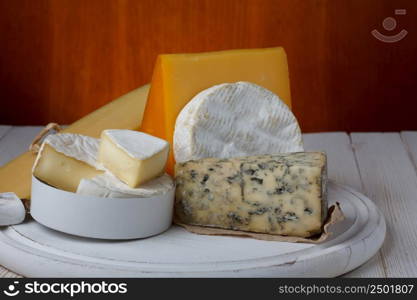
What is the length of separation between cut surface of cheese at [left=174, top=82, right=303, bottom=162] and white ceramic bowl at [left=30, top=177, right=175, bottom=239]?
0.59 ft

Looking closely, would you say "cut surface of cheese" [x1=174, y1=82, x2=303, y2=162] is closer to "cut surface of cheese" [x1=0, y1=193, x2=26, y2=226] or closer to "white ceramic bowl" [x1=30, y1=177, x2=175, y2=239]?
"white ceramic bowl" [x1=30, y1=177, x2=175, y2=239]

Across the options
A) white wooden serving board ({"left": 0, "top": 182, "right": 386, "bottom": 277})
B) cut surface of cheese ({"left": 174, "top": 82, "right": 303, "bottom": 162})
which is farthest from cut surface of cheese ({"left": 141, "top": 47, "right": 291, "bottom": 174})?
white wooden serving board ({"left": 0, "top": 182, "right": 386, "bottom": 277})

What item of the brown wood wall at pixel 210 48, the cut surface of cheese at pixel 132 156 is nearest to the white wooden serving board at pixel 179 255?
the cut surface of cheese at pixel 132 156

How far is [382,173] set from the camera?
2.12m

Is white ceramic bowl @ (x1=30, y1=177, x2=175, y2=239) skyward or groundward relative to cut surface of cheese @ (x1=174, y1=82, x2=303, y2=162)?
groundward

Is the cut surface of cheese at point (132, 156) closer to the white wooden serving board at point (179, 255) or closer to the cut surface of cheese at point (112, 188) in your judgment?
the cut surface of cheese at point (112, 188)

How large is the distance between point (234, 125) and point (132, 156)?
1.03 feet

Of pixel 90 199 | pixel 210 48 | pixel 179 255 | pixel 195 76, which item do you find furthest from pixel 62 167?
pixel 210 48

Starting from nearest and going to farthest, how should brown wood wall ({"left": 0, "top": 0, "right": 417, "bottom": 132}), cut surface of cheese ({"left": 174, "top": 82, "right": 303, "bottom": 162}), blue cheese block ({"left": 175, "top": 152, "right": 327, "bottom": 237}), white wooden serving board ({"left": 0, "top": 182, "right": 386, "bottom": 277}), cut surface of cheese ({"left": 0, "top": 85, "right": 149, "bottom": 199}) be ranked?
white wooden serving board ({"left": 0, "top": 182, "right": 386, "bottom": 277}), blue cheese block ({"left": 175, "top": 152, "right": 327, "bottom": 237}), cut surface of cheese ({"left": 174, "top": 82, "right": 303, "bottom": 162}), cut surface of cheese ({"left": 0, "top": 85, "right": 149, "bottom": 199}), brown wood wall ({"left": 0, "top": 0, "right": 417, "bottom": 132})

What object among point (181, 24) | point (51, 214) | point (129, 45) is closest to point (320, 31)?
point (181, 24)

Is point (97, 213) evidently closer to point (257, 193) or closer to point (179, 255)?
point (179, 255)

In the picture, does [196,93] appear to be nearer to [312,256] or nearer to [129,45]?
[312,256]

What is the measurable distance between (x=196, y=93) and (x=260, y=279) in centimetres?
49

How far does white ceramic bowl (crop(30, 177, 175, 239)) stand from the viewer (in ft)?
4.62
